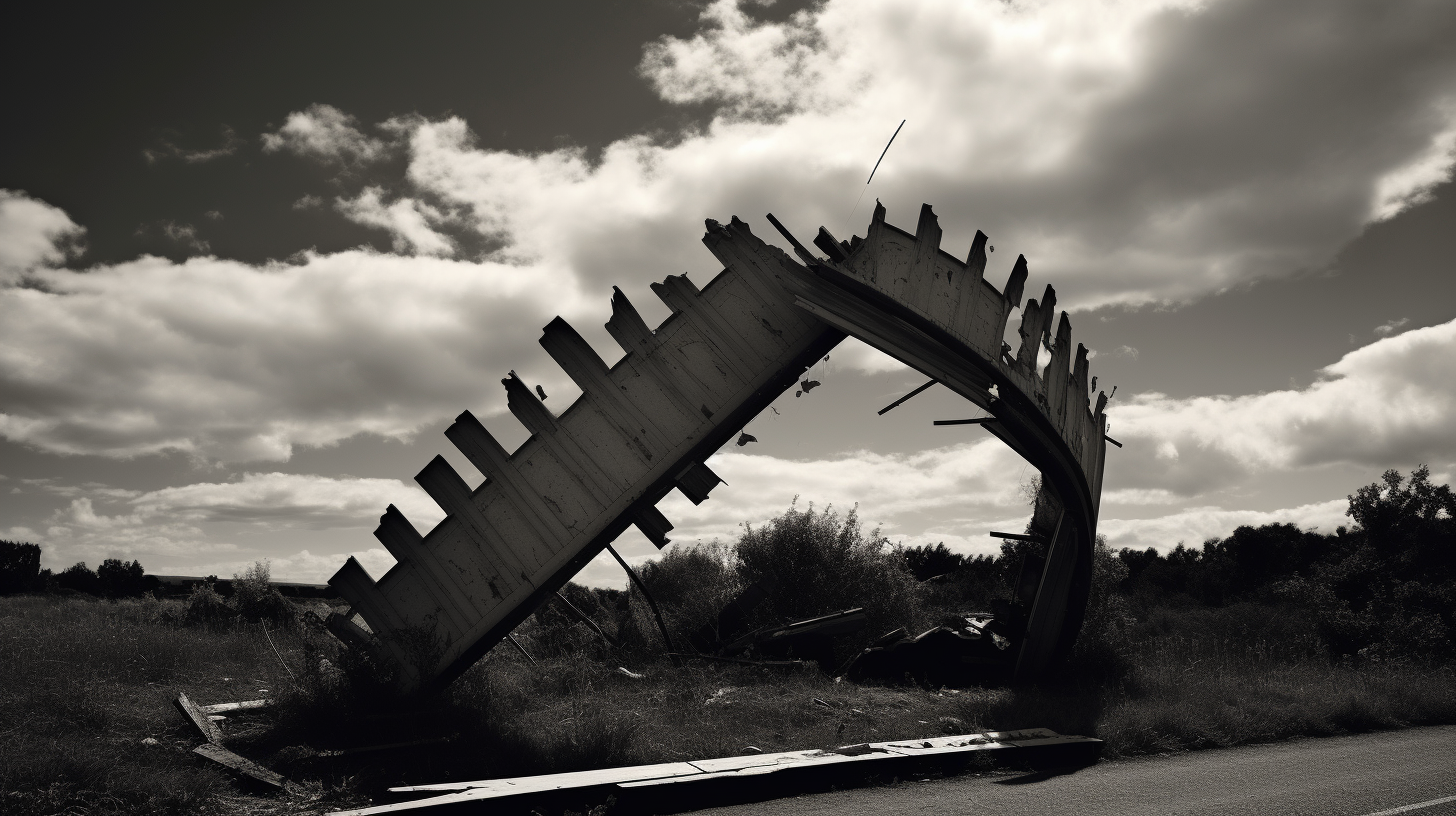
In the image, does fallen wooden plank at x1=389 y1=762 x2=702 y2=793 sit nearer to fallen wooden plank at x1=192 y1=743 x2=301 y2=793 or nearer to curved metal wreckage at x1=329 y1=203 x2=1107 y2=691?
fallen wooden plank at x1=192 y1=743 x2=301 y2=793

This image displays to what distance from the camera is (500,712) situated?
27.7 ft

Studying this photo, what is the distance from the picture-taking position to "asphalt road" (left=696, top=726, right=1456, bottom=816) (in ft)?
18.8

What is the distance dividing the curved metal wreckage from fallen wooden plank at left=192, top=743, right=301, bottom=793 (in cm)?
204

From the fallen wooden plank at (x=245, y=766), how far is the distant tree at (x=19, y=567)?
36553mm

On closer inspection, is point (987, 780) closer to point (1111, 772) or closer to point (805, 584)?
point (1111, 772)

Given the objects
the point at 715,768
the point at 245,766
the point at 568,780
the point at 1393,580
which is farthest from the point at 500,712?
the point at 1393,580

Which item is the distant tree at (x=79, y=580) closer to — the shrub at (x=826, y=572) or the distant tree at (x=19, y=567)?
the distant tree at (x=19, y=567)

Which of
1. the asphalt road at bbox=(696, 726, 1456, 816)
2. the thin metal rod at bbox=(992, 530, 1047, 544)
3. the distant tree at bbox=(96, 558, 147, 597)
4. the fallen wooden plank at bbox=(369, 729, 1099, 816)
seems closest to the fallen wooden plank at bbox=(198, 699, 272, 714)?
the fallen wooden plank at bbox=(369, 729, 1099, 816)

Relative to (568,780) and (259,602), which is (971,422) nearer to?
(568,780)

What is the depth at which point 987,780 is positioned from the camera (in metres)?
6.77

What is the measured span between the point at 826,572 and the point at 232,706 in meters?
11.3

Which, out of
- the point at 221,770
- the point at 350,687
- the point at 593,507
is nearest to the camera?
the point at 221,770

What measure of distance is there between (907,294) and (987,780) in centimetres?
530

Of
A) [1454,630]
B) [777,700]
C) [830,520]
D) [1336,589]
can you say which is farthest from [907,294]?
[1336,589]
